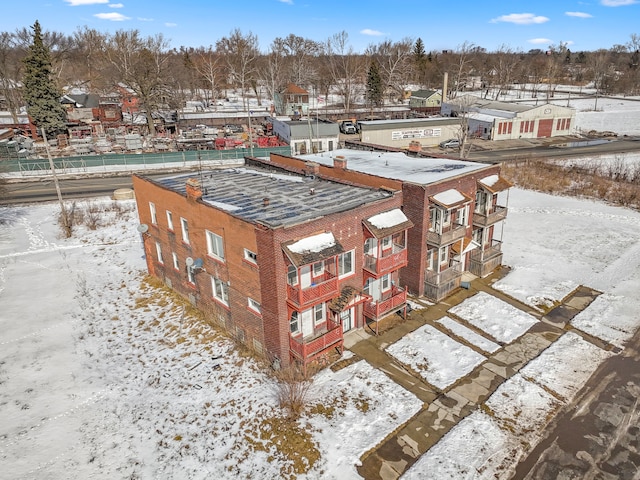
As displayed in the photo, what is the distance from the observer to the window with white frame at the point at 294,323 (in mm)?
19188

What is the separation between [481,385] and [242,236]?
12.5 m

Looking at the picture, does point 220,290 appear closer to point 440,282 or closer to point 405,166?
point 440,282

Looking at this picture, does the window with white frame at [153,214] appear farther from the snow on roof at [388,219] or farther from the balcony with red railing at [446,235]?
the balcony with red railing at [446,235]

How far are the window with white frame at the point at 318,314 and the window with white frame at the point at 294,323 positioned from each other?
3.11 feet

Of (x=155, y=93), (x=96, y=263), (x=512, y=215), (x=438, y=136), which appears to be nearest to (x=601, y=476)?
(x=512, y=215)

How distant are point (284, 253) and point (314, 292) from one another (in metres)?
2.23

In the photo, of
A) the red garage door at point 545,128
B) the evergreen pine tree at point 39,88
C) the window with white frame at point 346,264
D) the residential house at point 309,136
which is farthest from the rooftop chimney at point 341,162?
the red garage door at point 545,128

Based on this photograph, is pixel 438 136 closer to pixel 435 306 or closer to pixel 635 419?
pixel 435 306

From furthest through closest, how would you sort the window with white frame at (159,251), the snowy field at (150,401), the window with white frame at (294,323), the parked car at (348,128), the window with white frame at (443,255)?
the parked car at (348,128)
the window with white frame at (159,251)
the window with white frame at (443,255)
the window with white frame at (294,323)
the snowy field at (150,401)

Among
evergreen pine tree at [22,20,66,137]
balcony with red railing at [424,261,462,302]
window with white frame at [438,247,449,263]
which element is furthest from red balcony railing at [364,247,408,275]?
evergreen pine tree at [22,20,66,137]

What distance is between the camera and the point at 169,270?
26703 millimetres

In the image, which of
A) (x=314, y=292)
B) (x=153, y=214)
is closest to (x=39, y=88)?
(x=153, y=214)

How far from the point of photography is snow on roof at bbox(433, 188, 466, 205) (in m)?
23.9

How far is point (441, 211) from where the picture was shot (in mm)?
24281
